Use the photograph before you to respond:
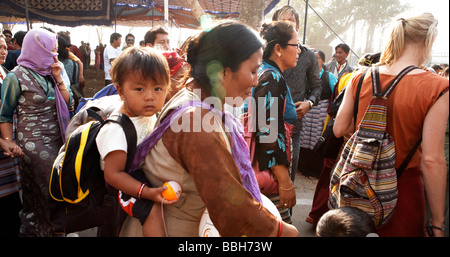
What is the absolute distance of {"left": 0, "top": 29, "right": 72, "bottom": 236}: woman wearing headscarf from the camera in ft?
8.32

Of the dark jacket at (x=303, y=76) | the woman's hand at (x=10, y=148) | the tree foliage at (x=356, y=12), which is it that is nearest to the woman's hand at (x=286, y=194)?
the dark jacket at (x=303, y=76)

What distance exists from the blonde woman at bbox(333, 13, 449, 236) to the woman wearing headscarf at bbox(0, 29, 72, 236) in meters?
2.42

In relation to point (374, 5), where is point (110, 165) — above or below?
below

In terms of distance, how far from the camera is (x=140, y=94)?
1.53 metres

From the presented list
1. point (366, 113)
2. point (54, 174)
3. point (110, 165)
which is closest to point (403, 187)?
point (366, 113)

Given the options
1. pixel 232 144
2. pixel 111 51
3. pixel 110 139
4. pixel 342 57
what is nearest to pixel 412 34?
pixel 232 144

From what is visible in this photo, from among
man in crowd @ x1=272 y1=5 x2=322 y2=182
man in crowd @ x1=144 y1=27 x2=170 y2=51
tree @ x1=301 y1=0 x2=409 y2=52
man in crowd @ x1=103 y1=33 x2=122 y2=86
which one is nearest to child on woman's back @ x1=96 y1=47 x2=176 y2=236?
man in crowd @ x1=272 y1=5 x2=322 y2=182

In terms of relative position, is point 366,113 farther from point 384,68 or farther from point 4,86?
point 4,86

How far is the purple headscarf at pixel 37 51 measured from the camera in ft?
8.56

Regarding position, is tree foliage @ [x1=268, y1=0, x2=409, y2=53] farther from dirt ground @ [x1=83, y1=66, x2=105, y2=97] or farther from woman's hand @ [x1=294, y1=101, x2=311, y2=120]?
woman's hand @ [x1=294, y1=101, x2=311, y2=120]

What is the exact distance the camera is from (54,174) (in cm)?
142

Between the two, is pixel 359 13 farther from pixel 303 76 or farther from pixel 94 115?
pixel 94 115

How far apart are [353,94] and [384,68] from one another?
8.4 inches

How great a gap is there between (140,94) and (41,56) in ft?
5.47
